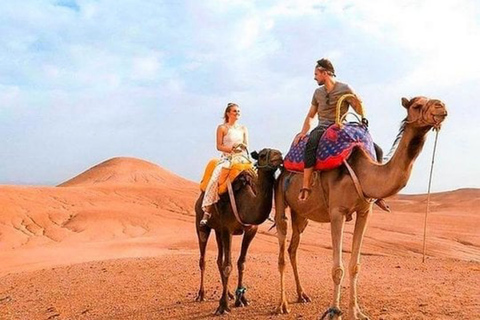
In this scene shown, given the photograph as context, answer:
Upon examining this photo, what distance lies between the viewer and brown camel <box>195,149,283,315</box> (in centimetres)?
759

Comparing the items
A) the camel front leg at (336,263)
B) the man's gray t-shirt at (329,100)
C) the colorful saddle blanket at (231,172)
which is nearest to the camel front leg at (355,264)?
the camel front leg at (336,263)

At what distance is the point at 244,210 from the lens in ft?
25.3

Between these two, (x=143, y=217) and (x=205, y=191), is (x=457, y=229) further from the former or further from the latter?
(x=205, y=191)

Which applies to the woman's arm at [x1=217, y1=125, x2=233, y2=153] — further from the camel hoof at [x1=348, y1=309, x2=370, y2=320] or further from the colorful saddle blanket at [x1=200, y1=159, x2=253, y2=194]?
the camel hoof at [x1=348, y1=309, x2=370, y2=320]

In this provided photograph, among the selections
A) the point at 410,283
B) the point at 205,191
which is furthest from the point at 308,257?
the point at 205,191

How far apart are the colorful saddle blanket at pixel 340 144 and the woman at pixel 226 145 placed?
2123 mm

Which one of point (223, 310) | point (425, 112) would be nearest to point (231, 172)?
point (223, 310)

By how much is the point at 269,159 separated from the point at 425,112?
281 cm

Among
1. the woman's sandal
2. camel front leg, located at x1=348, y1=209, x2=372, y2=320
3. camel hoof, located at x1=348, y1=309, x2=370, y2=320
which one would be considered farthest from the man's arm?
camel hoof, located at x1=348, y1=309, x2=370, y2=320

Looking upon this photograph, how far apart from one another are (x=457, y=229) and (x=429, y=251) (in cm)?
804

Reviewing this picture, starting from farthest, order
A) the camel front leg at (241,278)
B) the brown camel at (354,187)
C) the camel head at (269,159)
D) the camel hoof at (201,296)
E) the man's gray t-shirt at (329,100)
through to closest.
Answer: the camel hoof at (201,296) → the camel front leg at (241,278) → the camel head at (269,159) → the man's gray t-shirt at (329,100) → the brown camel at (354,187)

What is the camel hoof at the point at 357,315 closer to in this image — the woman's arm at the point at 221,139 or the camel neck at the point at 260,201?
the camel neck at the point at 260,201

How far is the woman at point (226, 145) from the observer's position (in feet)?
27.3

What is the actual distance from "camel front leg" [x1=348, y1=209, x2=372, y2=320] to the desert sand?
72 centimetres
